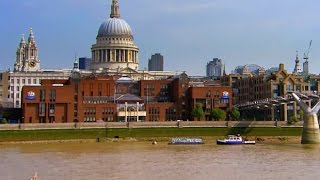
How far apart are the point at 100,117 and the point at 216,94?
22.9 m

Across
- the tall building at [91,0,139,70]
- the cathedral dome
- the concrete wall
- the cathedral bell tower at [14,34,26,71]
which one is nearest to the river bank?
the concrete wall

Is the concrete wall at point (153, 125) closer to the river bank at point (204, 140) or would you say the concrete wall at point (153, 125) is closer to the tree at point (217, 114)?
the river bank at point (204, 140)

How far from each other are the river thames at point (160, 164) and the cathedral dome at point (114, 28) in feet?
360

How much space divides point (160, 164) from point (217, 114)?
60718mm

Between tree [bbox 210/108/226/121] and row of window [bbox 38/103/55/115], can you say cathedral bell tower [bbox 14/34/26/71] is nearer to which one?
row of window [bbox 38/103/55/115]

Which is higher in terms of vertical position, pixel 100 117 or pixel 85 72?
pixel 85 72

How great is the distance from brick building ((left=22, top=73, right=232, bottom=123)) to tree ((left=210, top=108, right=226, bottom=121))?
3920 millimetres

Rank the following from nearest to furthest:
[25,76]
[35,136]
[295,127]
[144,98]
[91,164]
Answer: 1. [91,164]
2. [35,136]
3. [295,127]
4. [144,98]
5. [25,76]

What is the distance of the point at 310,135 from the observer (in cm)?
8931

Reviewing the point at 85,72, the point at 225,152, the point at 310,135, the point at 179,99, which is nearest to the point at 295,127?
the point at 310,135

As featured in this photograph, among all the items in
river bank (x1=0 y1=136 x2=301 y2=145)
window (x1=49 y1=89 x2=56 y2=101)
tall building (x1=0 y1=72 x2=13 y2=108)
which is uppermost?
tall building (x1=0 y1=72 x2=13 y2=108)

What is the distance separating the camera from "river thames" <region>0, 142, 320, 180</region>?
50.0 m

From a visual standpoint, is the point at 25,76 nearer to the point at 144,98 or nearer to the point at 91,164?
the point at 144,98

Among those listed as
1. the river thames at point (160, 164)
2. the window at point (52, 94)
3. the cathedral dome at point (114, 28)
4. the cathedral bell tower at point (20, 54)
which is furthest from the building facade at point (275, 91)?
the cathedral bell tower at point (20, 54)
